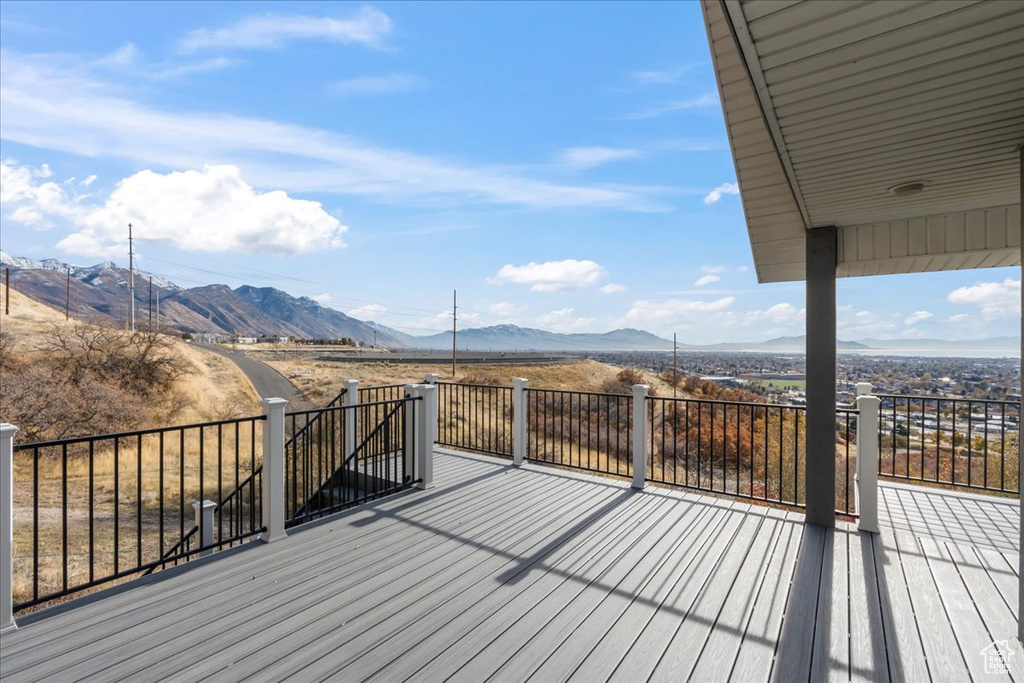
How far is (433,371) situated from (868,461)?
2862 cm

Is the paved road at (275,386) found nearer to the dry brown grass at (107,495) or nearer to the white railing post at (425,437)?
the dry brown grass at (107,495)

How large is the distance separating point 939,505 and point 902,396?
3.62ft

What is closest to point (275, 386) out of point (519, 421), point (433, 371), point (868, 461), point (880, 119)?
point (433, 371)

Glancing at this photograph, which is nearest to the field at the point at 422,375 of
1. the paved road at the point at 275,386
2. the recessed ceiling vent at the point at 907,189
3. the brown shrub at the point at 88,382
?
the paved road at the point at 275,386

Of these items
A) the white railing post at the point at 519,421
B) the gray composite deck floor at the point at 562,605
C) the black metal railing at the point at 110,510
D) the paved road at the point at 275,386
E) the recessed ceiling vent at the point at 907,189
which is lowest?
the black metal railing at the point at 110,510

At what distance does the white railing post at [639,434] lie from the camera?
4.74 metres

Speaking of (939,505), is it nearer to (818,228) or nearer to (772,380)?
(818,228)

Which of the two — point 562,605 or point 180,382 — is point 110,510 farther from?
point 180,382

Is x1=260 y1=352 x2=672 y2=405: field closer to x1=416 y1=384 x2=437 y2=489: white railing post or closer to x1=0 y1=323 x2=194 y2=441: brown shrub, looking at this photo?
x1=0 y1=323 x2=194 y2=441: brown shrub

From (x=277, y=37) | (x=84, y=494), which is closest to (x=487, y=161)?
(x=277, y=37)

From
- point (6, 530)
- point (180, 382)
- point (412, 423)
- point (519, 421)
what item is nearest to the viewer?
point (6, 530)

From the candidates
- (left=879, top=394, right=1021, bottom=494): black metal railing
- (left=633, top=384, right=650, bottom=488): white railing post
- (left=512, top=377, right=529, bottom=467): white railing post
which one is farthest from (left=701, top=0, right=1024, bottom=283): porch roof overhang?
(left=512, top=377, right=529, bottom=467): white railing post

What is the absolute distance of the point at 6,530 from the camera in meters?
2.35

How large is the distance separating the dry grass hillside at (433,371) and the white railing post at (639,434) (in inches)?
750
